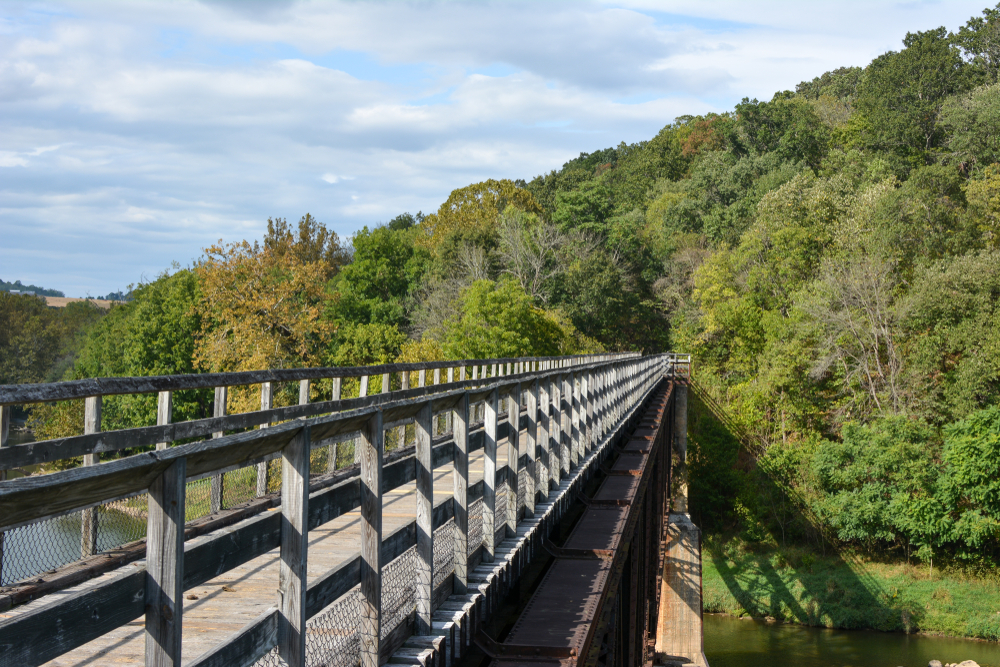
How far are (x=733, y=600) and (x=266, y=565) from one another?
138 ft

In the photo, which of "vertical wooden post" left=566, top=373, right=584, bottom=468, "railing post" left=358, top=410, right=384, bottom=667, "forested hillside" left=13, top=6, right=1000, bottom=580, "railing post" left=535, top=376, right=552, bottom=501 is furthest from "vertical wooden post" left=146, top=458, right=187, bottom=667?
"forested hillside" left=13, top=6, right=1000, bottom=580

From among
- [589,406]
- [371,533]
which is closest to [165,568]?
[371,533]

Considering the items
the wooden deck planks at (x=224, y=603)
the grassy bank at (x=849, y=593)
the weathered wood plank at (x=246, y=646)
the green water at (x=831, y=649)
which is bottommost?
the green water at (x=831, y=649)

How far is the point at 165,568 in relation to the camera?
2.20 meters

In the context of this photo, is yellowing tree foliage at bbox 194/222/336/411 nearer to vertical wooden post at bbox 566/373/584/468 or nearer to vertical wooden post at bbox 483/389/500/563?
vertical wooden post at bbox 566/373/584/468

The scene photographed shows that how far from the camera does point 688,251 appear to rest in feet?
243

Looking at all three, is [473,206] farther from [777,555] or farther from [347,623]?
[347,623]

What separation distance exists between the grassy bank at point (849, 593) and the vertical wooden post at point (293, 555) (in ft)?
137

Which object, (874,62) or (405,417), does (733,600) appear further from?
(874,62)

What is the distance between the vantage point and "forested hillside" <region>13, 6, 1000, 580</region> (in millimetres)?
40312

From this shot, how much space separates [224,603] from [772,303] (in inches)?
2301

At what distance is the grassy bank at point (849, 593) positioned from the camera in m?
38.0

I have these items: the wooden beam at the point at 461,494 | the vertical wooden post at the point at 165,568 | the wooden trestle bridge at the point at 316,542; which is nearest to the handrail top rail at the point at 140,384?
the wooden trestle bridge at the point at 316,542

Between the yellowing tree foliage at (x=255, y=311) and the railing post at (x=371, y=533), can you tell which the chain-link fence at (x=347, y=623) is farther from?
the yellowing tree foliage at (x=255, y=311)
